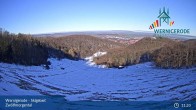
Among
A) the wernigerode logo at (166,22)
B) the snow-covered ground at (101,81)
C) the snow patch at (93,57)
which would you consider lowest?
the snow-covered ground at (101,81)

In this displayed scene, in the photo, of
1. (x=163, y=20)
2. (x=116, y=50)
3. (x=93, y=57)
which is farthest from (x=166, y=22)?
(x=93, y=57)

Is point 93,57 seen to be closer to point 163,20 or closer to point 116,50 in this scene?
point 116,50

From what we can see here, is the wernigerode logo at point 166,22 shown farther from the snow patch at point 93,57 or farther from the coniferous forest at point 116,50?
the snow patch at point 93,57

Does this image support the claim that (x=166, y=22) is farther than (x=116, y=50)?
No

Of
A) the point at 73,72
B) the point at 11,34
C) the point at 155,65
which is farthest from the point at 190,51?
the point at 11,34

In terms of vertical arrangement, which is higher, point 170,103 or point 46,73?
point 46,73

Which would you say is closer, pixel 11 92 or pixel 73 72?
pixel 11 92

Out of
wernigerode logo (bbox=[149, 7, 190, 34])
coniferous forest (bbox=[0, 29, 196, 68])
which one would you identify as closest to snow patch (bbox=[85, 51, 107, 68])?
coniferous forest (bbox=[0, 29, 196, 68])

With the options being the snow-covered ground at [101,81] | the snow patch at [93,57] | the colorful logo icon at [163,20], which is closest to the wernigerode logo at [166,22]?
the colorful logo icon at [163,20]

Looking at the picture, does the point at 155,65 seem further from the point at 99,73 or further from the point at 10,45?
the point at 10,45
